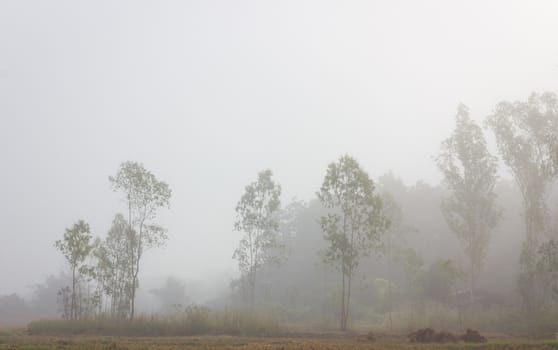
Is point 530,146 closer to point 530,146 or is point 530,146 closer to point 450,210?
point 530,146

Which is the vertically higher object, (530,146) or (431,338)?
(530,146)

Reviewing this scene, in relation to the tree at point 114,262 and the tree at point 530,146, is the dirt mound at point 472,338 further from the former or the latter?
the tree at point 114,262

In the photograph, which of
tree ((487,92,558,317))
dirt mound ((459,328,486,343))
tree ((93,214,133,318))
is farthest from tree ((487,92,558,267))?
tree ((93,214,133,318))

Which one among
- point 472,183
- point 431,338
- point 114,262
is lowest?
point 431,338

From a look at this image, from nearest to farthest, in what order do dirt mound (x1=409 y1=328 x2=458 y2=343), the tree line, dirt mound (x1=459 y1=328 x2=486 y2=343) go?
dirt mound (x1=409 y1=328 x2=458 y2=343) → dirt mound (x1=459 y1=328 x2=486 y2=343) → the tree line

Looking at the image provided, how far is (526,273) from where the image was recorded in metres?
37.9

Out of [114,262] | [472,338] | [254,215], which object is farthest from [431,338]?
[114,262]

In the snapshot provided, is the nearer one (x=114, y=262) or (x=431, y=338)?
(x=431, y=338)

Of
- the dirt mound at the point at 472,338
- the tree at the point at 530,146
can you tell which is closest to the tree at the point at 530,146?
the tree at the point at 530,146

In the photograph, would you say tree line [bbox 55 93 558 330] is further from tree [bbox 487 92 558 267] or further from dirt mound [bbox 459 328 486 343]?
dirt mound [bbox 459 328 486 343]

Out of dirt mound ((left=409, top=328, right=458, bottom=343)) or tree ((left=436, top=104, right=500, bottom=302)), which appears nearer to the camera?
dirt mound ((left=409, top=328, right=458, bottom=343))

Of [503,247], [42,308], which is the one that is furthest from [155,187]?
[42,308]

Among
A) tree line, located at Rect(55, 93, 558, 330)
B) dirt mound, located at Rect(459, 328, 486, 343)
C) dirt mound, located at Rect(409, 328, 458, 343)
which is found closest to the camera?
dirt mound, located at Rect(409, 328, 458, 343)

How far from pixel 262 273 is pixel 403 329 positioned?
43.1m
